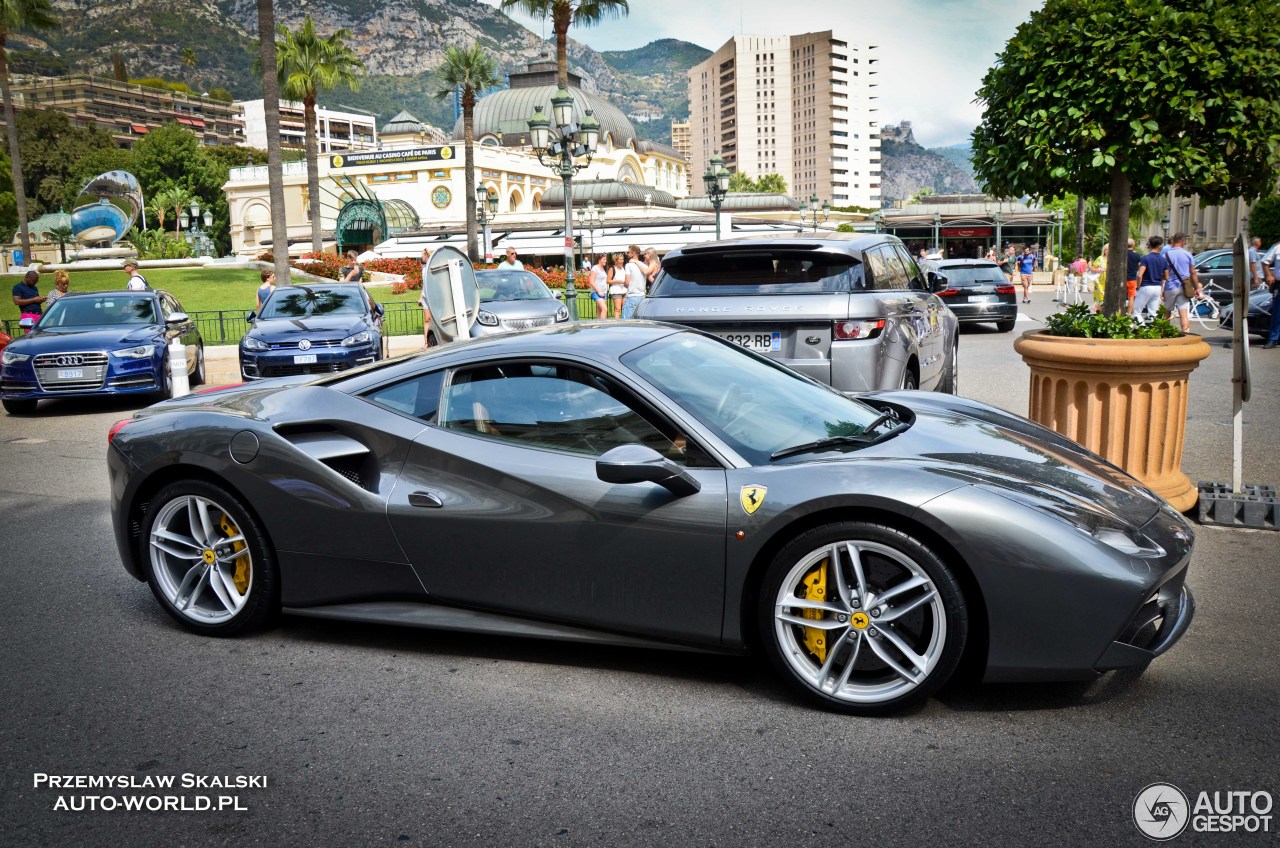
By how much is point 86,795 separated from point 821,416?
9.80 ft

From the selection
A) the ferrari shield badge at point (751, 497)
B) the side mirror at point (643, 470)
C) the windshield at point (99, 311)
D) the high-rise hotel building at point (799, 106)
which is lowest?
the ferrari shield badge at point (751, 497)

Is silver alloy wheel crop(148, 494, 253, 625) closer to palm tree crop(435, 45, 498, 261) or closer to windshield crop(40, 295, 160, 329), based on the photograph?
windshield crop(40, 295, 160, 329)

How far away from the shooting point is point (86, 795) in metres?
3.19

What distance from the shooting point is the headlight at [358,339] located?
14.4 meters

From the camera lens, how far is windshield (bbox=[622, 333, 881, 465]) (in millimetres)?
3975

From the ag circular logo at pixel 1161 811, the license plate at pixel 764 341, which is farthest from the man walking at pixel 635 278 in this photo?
the ag circular logo at pixel 1161 811

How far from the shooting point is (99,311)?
1388 cm

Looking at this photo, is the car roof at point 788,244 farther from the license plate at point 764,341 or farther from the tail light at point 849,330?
the license plate at point 764,341

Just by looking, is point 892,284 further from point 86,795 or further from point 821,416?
point 86,795

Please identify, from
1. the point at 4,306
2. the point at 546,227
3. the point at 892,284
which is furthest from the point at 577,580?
the point at 546,227

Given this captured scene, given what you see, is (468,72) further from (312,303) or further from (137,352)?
(137,352)

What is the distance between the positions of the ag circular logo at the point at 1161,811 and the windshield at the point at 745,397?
1.61m

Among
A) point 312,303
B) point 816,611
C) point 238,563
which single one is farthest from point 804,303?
point 312,303

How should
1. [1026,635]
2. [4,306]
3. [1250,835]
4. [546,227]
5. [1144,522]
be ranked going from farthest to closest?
[546,227]
[4,306]
[1144,522]
[1026,635]
[1250,835]
